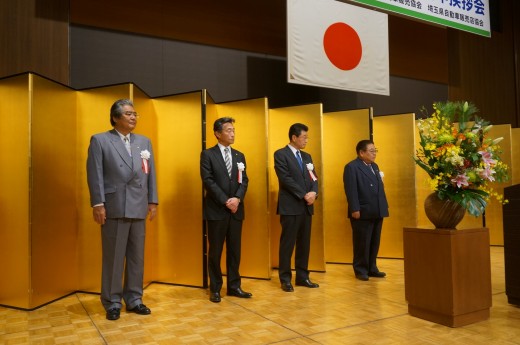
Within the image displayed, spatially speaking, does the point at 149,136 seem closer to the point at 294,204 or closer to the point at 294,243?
the point at 294,204

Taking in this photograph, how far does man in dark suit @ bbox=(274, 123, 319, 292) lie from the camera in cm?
402

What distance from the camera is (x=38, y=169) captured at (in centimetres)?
344

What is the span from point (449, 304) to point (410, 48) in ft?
16.2

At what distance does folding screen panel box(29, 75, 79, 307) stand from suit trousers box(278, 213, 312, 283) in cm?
183

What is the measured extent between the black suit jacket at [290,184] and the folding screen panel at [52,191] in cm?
182

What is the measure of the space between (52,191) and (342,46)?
133 inches

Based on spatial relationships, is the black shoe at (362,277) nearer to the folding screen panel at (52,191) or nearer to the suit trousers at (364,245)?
the suit trousers at (364,245)

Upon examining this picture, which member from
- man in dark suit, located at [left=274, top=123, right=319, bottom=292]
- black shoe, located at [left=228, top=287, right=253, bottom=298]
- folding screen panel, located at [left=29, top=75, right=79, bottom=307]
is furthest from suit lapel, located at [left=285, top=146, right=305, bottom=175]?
folding screen panel, located at [left=29, top=75, right=79, bottom=307]

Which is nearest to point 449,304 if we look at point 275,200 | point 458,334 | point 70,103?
point 458,334

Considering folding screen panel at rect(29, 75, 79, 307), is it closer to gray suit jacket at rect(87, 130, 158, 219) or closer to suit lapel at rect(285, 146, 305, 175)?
gray suit jacket at rect(87, 130, 158, 219)

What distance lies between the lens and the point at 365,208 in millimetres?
4441

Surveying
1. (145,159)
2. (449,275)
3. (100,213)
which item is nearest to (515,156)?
(449,275)

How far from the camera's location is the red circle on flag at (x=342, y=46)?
493 centimetres

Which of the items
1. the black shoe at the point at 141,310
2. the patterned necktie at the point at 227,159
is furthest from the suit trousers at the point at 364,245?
the black shoe at the point at 141,310
